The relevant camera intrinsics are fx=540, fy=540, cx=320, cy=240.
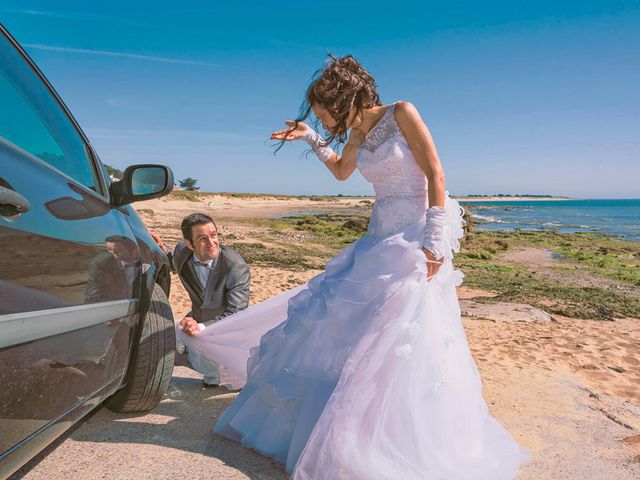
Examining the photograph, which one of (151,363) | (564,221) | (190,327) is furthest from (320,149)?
(564,221)

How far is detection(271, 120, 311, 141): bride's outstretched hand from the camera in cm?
316

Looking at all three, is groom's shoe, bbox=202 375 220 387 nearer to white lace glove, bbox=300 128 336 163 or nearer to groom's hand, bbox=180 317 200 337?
groom's hand, bbox=180 317 200 337

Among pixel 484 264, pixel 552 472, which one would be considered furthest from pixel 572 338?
pixel 484 264

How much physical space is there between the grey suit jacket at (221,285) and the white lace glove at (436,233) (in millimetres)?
1426

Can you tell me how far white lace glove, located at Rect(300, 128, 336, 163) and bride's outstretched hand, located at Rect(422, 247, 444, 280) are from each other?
99 centimetres

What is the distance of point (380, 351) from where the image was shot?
91.0 inches

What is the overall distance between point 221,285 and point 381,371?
153cm

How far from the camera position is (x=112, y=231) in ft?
7.30

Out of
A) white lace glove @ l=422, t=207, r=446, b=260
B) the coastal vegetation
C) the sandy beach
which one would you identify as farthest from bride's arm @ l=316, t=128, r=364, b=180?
→ the coastal vegetation

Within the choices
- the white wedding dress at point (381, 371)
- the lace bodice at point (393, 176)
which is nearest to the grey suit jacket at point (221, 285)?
the white wedding dress at point (381, 371)

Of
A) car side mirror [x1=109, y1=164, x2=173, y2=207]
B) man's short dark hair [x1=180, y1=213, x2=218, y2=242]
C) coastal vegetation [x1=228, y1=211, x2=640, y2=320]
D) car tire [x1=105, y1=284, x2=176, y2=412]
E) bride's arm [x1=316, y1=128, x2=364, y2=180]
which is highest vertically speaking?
bride's arm [x1=316, y1=128, x2=364, y2=180]

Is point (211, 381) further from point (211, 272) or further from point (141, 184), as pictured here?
point (141, 184)

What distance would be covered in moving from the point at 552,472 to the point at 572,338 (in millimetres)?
4196

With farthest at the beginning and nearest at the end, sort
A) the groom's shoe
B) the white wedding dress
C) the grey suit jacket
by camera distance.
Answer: the groom's shoe < the grey suit jacket < the white wedding dress
